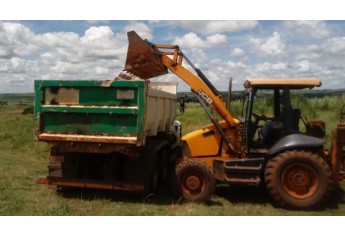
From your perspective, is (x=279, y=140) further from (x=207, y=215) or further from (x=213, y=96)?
(x=207, y=215)

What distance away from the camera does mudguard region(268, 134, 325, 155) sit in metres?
7.13

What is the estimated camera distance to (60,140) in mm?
7129

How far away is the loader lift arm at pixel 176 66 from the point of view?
7789 millimetres

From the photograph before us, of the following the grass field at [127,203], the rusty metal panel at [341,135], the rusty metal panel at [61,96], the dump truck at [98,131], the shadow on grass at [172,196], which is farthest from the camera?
the shadow on grass at [172,196]

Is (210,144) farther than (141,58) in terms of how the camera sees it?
Yes

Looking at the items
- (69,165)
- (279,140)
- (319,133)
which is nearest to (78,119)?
(69,165)

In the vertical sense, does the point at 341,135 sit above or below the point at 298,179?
above

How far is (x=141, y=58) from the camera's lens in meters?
7.95

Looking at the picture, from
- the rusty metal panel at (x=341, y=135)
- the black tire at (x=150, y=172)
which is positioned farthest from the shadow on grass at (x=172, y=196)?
the rusty metal panel at (x=341, y=135)

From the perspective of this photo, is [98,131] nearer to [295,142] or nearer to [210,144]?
[210,144]

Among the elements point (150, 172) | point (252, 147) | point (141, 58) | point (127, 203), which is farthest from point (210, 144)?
point (141, 58)

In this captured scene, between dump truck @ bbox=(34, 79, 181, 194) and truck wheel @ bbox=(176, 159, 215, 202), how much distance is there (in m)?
0.62

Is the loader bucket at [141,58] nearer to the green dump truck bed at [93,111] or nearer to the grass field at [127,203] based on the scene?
the green dump truck bed at [93,111]

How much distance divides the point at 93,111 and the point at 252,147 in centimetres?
320
